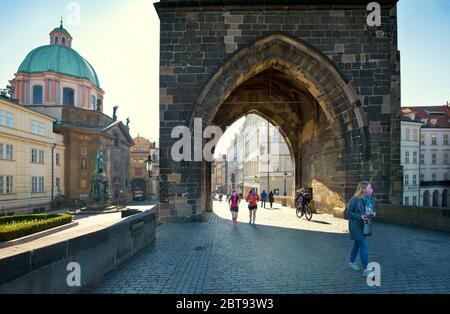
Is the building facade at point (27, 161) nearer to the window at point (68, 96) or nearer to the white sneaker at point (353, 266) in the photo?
the window at point (68, 96)

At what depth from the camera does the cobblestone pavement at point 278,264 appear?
4.49m

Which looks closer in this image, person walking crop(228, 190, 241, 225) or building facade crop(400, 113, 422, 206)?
person walking crop(228, 190, 241, 225)

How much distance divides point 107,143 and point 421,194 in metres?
51.2

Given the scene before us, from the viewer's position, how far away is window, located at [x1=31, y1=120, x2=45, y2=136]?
91.6 feet

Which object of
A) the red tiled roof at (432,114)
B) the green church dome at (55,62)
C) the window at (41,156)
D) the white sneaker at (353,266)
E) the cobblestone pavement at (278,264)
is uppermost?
the green church dome at (55,62)

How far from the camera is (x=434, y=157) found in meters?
46.5

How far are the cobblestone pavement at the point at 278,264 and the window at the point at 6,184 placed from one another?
22266 mm

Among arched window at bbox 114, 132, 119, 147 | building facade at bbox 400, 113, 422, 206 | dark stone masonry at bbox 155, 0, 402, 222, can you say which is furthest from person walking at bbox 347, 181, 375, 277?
arched window at bbox 114, 132, 119, 147

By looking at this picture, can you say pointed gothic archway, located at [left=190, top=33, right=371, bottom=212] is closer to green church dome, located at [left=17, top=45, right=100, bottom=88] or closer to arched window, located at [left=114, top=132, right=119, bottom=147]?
arched window, located at [left=114, top=132, right=119, bottom=147]

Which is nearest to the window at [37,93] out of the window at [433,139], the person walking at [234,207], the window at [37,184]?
the window at [37,184]

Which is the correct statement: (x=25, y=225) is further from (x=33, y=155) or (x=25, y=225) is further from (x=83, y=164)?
(x=83, y=164)

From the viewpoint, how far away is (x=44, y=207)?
29062 millimetres
